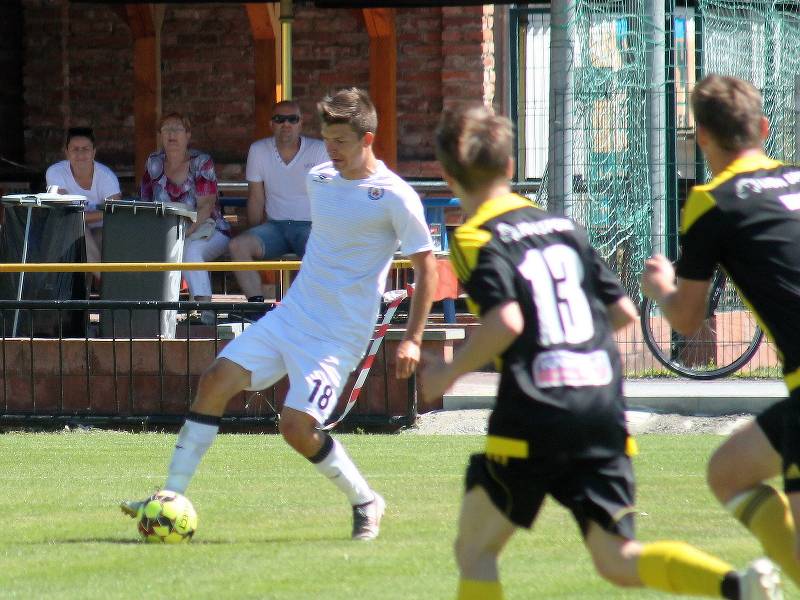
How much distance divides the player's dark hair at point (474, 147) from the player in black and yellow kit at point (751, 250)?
0.54 meters

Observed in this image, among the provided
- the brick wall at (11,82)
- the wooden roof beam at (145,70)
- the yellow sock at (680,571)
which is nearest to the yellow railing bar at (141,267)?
the wooden roof beam at (145,70)

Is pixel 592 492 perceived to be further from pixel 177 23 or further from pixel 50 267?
pixel 177 23

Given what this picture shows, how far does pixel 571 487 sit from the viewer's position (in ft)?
13.1

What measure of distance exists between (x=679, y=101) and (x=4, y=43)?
781cm

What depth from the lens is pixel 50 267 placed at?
10930 millimetres

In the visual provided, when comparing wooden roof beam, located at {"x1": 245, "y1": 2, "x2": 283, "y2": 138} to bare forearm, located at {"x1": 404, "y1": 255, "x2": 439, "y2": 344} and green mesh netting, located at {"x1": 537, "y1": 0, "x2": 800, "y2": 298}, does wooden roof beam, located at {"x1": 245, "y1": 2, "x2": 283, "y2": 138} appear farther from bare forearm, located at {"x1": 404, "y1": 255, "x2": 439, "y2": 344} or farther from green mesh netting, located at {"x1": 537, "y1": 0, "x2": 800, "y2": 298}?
bare forearm, located at {"x1": 404, "y1": 255, "x2": 439, "y2": 344}

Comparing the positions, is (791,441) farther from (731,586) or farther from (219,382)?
(219,382)

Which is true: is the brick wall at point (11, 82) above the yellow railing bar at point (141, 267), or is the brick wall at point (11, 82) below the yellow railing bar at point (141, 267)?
above

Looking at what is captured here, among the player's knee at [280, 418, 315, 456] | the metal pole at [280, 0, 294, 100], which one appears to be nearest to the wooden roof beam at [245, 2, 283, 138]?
the metal pole at [280, 0, 294, 100]

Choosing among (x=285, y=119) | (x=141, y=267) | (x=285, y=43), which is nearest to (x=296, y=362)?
(x=141, y=267)

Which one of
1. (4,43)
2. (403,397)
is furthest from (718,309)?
(4,43)

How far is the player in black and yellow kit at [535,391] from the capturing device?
3887mm

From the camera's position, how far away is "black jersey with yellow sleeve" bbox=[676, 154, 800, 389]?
13.3 ft

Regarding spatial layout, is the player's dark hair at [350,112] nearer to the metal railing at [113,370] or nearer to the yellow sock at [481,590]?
the yellow sock at [481,590]
